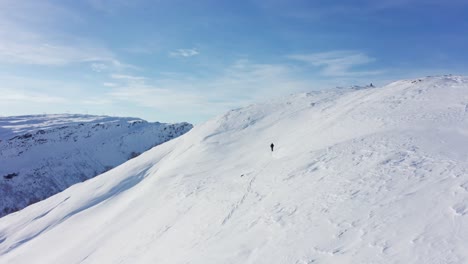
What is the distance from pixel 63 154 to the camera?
324 ft

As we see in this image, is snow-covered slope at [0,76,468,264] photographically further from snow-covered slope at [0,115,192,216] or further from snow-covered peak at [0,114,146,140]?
snow-covered peak at [0,114,146,140]

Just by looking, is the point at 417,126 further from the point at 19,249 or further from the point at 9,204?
the point at 9,204

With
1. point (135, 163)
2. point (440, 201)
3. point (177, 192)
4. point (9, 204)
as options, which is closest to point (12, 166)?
point (9, 204)

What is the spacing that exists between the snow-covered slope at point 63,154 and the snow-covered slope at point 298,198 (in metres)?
52.2

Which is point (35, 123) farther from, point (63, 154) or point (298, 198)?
point (298, 198)

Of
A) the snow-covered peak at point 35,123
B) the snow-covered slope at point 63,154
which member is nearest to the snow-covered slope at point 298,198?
the snow-covered slope at point 63,154

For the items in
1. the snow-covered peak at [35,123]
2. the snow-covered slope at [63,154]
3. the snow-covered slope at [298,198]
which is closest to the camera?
the snow-covered slope at [298,198]

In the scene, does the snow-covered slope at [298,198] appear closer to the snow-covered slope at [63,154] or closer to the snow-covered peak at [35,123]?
the snow-covered slope at [63,154]

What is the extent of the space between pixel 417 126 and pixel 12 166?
97.2m

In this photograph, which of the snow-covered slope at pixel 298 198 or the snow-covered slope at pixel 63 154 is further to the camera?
the snow-covered slope at pixel 63 154

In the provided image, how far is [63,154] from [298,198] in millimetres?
99750

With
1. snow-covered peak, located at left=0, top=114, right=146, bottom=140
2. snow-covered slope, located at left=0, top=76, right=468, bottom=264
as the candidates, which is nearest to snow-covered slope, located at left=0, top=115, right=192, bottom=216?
snow-covered peak, located at left=0, top=114, right=146, bottom=140

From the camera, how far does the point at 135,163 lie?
36469 mm

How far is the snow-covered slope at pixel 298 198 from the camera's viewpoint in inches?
380
